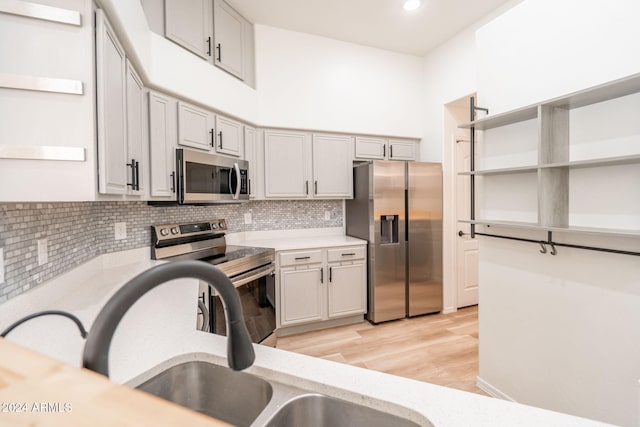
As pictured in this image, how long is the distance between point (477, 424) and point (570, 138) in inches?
64.3

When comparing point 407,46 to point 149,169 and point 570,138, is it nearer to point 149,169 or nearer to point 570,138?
point 570,138

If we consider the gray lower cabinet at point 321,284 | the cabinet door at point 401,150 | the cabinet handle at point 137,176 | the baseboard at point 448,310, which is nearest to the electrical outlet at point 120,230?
the cabinet handle at point 137,176

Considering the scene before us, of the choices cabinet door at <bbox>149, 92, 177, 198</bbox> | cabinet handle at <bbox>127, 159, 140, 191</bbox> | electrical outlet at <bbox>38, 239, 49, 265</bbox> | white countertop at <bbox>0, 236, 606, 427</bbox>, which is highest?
cabinet door at <bbox>149, 92, 177, 198</bbox>

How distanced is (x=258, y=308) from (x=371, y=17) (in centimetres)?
298

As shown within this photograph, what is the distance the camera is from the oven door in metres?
2.27

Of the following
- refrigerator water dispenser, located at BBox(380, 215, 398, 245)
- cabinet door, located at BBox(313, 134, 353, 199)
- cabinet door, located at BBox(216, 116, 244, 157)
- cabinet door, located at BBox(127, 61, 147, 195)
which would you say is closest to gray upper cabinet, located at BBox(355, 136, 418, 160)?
cabinet door, located at BBox(313, 134, 353, 199)

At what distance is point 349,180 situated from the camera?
11.4 feet

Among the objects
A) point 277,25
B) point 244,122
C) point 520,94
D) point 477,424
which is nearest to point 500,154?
point 520,94

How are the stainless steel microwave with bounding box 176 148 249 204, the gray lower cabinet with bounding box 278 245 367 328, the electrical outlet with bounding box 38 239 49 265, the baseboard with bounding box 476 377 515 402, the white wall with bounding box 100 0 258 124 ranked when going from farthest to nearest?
the gray lower cabinet with bounding box 278 245 367 328, the stainless steel microwave with bounding box 176 148 249 204, the baseboard with bounding box 476 377 515 402, the white wall with bounding box 100 0 258 124, the electrical outlet with bounding box 38 239 49 265

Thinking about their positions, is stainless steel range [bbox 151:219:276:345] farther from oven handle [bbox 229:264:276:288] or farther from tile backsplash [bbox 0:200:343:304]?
tile backsplash [bbox 0:200:343:304]

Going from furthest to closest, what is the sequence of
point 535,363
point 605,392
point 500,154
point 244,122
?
point 244,122 < point 500,154 < point 535,363 < point 605,392

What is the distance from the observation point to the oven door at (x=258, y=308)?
2.27 m

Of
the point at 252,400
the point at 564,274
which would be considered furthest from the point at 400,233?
the point at 252,400

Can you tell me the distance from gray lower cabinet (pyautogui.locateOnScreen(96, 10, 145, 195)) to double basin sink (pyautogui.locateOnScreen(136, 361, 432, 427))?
786 millimetres
